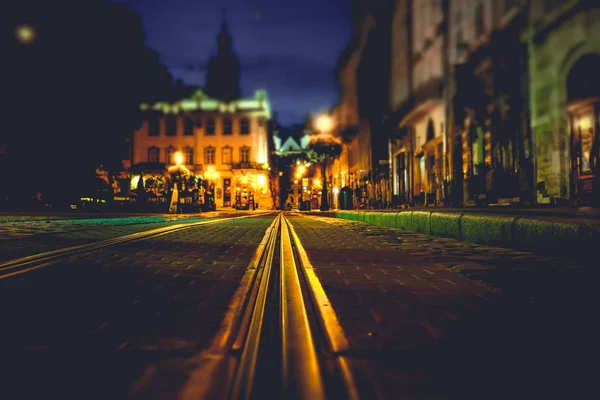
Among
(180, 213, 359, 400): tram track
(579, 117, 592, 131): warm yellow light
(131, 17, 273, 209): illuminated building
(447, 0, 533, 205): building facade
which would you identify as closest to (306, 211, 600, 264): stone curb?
(180, 213, 359, 400): tram track

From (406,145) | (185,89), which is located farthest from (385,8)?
(185,89)

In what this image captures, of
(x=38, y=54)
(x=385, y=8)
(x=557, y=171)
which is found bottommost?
(x=557, y=171)

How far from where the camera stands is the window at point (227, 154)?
6381 cm

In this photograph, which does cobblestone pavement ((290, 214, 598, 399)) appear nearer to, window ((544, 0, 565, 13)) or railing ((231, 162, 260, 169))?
window ((544, 0, 565, 13))

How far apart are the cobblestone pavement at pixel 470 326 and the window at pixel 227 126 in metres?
61.0

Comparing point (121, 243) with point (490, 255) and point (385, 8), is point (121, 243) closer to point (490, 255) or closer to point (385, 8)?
point (490, 255)

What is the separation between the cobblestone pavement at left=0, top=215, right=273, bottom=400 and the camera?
5.34ft

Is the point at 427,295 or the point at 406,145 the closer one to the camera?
the point at 427,295

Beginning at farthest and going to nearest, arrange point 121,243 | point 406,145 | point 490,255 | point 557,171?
point 406,145
point 557,171
point 121,243
point 490,255

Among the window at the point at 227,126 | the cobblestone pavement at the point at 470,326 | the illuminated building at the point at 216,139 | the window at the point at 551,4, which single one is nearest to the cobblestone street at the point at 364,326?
the cobblestone pavement at the point at 470,326

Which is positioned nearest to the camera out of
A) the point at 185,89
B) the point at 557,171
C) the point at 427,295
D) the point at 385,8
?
the point at 427,295

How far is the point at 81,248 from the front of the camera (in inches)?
234

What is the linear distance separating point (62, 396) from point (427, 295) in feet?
7.77

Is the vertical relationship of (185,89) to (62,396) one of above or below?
above
